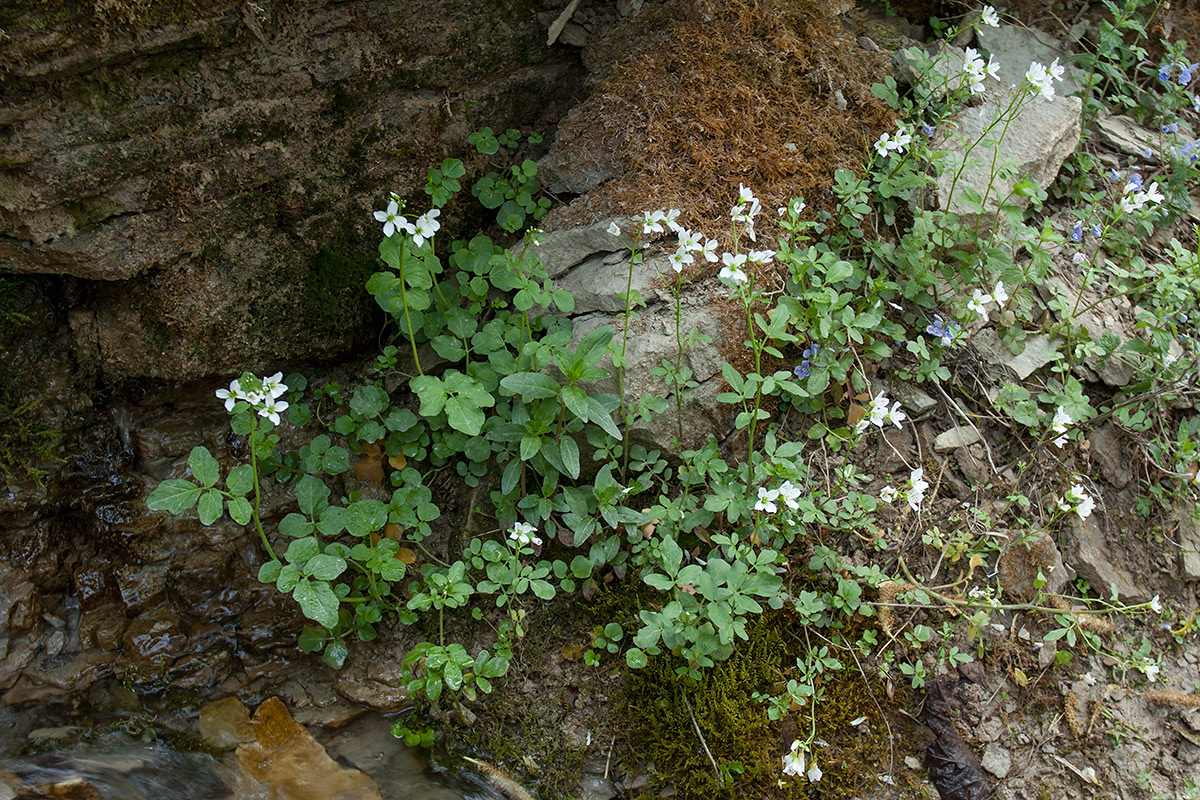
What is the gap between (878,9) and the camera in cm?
398

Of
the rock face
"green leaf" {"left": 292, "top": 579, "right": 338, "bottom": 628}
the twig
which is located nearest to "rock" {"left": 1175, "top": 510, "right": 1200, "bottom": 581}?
the twig

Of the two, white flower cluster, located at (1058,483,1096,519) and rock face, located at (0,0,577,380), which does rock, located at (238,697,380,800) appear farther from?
white flower cluster, located at (1058,483,1096,519)

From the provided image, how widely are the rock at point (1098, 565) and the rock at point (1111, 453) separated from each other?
0.30 meters

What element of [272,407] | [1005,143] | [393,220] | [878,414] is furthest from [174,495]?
[1005,143]

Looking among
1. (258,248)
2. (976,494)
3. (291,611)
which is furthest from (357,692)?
(976,494)

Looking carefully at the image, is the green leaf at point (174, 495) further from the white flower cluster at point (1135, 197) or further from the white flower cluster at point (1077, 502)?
the white flower cluster at point (1135, 197)

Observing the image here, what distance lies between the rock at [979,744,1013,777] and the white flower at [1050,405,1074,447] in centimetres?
134

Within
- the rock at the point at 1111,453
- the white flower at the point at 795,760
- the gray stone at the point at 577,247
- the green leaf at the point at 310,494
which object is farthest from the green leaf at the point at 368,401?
the rock at the point at 1111,453

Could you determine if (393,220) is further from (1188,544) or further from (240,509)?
(1188,544)

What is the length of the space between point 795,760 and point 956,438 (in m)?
1.62

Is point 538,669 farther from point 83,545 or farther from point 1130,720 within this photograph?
point 1130,720

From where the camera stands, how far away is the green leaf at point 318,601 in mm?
2662

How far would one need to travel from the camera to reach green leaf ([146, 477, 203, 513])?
2.62m

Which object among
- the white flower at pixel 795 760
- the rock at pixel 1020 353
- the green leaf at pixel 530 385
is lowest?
the white flower at pixel 795 760
